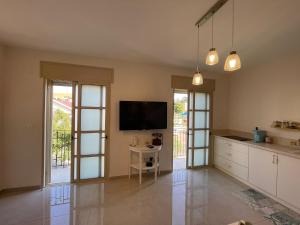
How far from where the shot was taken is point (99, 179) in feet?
12.0

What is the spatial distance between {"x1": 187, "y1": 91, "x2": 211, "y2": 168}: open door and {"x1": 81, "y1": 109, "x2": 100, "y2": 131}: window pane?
7.35 feet

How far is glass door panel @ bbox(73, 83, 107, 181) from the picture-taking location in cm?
352

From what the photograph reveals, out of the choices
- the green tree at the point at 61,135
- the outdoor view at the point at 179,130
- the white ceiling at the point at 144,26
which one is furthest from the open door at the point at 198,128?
the green tree at the point at 61,135

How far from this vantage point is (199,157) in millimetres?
4598

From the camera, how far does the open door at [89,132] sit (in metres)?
3.51

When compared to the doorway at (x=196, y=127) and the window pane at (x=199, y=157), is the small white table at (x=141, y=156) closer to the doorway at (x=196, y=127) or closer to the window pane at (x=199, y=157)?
the doorway at (x=196, y=127)

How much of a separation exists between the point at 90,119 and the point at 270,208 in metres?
3.50

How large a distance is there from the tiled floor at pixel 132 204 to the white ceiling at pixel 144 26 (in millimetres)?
2555

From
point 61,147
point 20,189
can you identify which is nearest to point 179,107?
point 61,147

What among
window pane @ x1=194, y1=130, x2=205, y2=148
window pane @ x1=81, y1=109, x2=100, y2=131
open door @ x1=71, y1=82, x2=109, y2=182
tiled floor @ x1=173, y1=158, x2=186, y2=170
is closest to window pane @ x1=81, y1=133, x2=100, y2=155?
open door @ x1=71, y1=82, x2=109, y2=182

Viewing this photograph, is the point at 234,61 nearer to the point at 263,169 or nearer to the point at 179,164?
the point at 263,169

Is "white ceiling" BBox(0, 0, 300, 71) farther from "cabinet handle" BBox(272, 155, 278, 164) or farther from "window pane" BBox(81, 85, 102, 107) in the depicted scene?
"cabinet handle" BBox(272, 155, 278, 164)

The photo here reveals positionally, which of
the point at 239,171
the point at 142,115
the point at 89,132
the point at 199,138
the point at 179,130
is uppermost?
the point at 142,115

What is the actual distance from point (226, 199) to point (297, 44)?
2.78m
